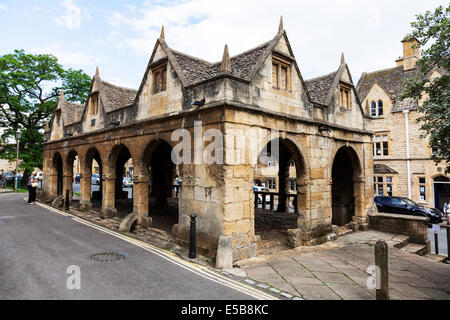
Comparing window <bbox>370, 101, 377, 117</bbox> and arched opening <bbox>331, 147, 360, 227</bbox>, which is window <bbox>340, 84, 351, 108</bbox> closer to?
arched opening <bbox>331, 147, 360, 227</bbox>

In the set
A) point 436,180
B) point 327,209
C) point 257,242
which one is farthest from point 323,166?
point 436,180

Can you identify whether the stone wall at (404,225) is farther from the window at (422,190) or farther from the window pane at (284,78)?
the window at (422,190)

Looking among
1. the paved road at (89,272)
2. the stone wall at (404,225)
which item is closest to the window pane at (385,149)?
the stone wall at (404,225)

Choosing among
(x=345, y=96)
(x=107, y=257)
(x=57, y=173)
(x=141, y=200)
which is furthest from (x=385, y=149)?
(x=57, y=173)

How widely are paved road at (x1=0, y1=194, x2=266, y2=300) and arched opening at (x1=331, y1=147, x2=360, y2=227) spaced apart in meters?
9.62

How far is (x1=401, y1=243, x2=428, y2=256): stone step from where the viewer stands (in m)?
10.7

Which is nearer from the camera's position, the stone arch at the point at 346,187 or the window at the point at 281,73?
the window at the point at 281,73

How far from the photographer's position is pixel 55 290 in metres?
5.38

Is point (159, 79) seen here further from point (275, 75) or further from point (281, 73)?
point (281, 73)

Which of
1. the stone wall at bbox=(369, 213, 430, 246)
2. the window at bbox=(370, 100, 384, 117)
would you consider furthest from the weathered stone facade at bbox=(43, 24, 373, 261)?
the window at bbox=(370, 100, 384, 117)

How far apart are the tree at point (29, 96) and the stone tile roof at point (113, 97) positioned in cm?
1410

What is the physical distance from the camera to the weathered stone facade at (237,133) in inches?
307

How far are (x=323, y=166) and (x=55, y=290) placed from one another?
9.39 metres

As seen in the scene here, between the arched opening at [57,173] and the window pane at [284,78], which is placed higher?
the window pane at [284,78]
